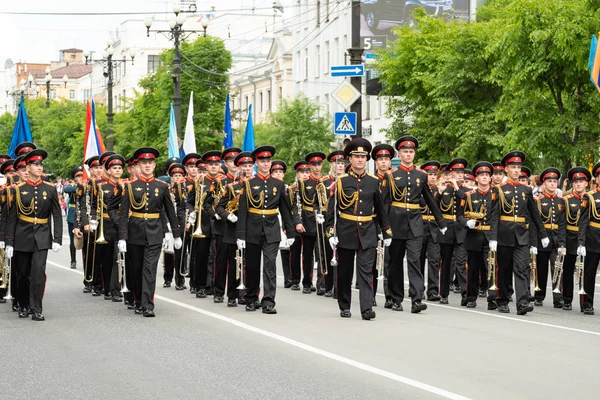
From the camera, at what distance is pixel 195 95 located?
54969mm

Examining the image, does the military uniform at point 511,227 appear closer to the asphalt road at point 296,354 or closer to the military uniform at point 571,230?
the asphalt road at point 296,354

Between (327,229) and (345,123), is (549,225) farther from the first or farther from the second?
(345,123)

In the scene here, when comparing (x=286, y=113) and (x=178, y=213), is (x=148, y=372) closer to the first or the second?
(x=178, y=213)

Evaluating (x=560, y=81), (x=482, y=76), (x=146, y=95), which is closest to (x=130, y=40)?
(x=146, y=95)

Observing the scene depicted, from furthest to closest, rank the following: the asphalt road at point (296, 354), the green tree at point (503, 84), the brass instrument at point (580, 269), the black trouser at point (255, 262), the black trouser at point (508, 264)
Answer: the green tree at point (503, 84) → the brass instrument at point (580, 269) → the black trouser at point (508, 264) → the black trouser at point (255, 262) → the asphalt road at point (296, 354)

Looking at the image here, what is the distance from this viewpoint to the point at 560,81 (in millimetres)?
25953

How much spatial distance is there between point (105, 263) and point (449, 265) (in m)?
5.17

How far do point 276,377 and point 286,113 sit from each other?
41.3m

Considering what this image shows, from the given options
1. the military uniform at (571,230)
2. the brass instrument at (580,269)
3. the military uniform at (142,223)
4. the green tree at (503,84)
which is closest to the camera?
the military uniform at (142,223)

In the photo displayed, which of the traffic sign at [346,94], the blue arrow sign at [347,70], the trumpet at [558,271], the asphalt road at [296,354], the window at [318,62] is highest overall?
the window at [318,62]

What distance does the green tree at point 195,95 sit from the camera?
54.2 meters

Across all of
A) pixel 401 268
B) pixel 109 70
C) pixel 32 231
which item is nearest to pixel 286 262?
pixel 401 268

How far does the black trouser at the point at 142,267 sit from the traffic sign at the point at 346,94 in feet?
36.7

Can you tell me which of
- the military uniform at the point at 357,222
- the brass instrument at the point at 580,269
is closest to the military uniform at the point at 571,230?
the brass instrument at the point at 580,269
